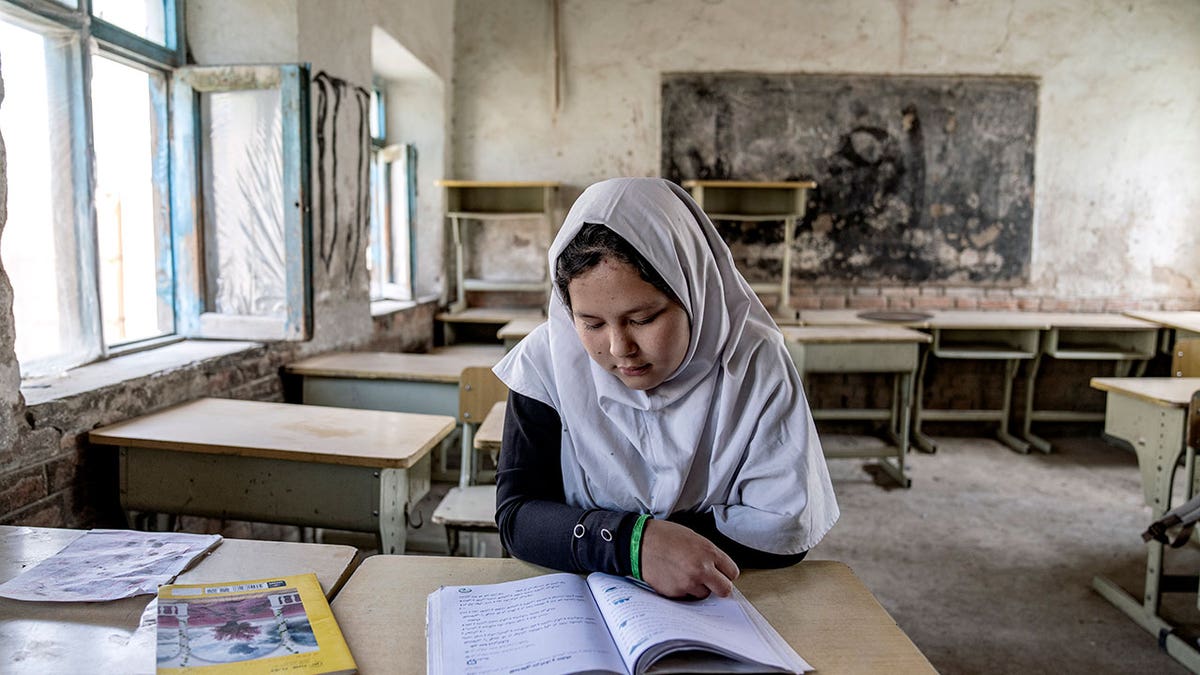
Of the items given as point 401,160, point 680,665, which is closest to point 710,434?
point 680,665

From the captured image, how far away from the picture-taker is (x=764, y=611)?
1.02 m

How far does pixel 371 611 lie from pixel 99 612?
0.34 m

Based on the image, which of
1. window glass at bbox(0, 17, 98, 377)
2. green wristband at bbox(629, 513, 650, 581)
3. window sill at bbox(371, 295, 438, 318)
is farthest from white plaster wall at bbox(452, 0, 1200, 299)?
green wristband at bbox(629, 513, 650, 581)

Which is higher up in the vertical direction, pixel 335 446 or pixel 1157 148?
pixel 1157 148

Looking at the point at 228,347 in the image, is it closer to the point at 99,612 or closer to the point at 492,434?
the point at 492,434

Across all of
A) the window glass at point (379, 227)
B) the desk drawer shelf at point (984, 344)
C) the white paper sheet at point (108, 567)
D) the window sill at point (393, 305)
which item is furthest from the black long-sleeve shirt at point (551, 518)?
the desk drawer shelf at point (984, 344)

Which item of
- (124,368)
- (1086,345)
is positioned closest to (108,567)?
(124,368)

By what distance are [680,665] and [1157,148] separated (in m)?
5.91

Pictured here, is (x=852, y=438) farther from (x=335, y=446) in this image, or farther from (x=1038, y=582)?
(x=335, y=446)

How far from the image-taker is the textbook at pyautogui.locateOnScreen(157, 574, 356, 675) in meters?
0.86

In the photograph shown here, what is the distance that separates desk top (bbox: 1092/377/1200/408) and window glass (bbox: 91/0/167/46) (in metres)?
3.60

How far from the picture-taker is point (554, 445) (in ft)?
4.08

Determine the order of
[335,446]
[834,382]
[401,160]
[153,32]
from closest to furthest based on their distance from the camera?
[335,446]
[153,32]
[401,160]
[834,382]

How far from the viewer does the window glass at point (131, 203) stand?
268 centimetres
